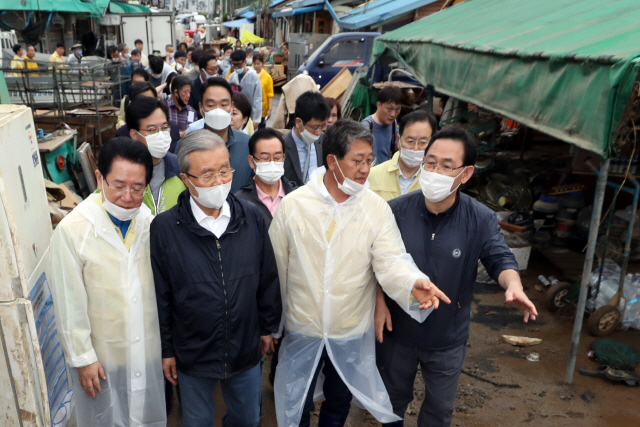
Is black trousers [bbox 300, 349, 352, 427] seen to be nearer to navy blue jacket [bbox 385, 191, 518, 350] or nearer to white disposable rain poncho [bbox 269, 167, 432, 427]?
white disposable rain poncho [bbox 269, 167, 432, 427]

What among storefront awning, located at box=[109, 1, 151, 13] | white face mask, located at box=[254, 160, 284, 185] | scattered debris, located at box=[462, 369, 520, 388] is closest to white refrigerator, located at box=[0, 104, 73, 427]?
white face mask, located at box=[254, 160, 284, 185]

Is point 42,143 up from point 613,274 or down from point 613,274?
up

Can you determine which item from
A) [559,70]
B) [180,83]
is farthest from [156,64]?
[559,70]

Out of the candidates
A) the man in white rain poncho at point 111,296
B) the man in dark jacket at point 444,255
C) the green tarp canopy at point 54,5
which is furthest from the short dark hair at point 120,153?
the green tarp canopy at point 54,5

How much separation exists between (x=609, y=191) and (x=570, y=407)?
3.41 m

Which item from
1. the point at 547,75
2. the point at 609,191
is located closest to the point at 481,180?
the point at 609,191

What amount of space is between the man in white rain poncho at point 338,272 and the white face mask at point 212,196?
359 millimetres

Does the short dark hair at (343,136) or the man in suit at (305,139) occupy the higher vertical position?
the short dark hair at (343,136)

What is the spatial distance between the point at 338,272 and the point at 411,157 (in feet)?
4.05

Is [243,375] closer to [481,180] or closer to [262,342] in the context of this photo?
[262,342]

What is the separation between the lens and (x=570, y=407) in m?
3.48

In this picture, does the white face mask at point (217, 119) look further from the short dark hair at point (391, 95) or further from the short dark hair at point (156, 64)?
the short dark hair at point (156, 64)

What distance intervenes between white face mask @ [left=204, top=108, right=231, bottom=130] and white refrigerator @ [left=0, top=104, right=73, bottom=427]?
60.2 inches

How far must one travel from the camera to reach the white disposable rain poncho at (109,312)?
214cm
